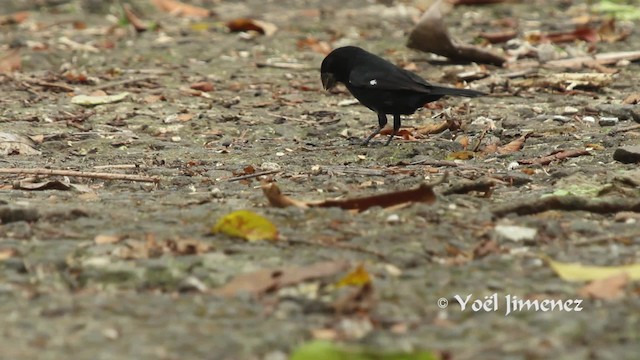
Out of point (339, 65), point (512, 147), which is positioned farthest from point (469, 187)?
point (339, 65)

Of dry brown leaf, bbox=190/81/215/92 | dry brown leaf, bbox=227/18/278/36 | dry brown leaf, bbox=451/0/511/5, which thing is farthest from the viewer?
dry brown leaf, bbox=451/0/511/5

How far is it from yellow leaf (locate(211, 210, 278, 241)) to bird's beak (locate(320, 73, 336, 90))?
354cm

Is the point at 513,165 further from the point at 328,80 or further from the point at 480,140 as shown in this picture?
the point at 328,80

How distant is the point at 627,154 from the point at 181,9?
7267mm

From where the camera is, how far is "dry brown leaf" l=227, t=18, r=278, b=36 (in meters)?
9.82

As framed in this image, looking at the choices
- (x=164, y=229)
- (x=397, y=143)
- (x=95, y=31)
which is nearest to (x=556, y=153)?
(x=397, y=143)

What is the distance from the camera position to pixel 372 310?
9.75 ft

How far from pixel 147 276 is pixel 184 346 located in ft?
2.01

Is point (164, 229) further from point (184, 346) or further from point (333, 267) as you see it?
point (184, 346)

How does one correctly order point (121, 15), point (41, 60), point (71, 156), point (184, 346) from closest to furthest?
1. point (184, 346)
2. point (71, 156)
3. point (41, 60)
4. point (121, 15)

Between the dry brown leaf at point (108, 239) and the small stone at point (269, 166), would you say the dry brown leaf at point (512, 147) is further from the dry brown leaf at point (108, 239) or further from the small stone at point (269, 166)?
the dry brown leaf at point (108, 239)

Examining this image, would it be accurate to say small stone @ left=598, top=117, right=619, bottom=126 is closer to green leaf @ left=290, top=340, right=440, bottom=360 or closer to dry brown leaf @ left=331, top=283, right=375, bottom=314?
dry brown leaf @ left=331, top=283, right=375, bottom=314

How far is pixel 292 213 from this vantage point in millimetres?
3951

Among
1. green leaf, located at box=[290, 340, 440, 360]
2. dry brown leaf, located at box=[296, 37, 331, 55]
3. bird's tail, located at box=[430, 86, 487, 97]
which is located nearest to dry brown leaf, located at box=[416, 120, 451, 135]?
bird's tail, located at box=[430, 86, 487, 97]
